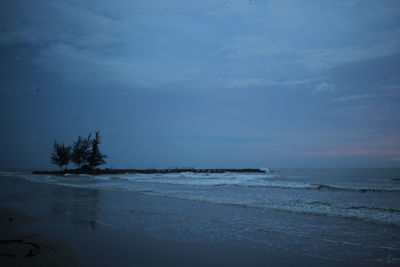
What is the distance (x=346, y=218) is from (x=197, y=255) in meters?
6.91

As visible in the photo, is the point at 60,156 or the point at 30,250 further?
the point at 60,156

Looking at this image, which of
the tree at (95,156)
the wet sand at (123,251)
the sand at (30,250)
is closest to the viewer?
the sand at (30,250)

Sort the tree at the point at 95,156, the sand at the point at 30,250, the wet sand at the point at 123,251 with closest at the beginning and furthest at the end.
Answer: the sand at the point at 30,250 → the wet sand at the point at 123,251 → the tree at the point at 95,156

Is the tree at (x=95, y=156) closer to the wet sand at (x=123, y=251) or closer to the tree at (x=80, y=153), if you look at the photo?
the tree at (x=80, y=153)

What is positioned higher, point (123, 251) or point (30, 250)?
point (30, 250)

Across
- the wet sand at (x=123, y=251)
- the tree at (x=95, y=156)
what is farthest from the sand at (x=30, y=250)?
the tree at (x=95, y=156)

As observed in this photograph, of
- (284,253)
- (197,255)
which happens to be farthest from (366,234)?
(197,255)

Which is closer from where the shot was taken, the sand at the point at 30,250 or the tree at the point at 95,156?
the sand at the point at 30,250

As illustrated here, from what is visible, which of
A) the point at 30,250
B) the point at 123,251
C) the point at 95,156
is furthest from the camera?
the point at 95,156

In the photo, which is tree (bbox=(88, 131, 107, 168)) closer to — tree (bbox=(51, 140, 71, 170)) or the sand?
tree (bbox=(51, 140, 71, 170))

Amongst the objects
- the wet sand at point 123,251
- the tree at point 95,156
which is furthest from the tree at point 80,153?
the wet sand at point 123,251

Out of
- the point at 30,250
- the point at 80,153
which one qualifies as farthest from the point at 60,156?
the point at 30,250

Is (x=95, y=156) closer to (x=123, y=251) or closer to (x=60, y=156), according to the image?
(x=60, y=156)

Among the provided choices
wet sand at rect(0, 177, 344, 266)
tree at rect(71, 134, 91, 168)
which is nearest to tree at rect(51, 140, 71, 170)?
tree at rect(71, 134, 91, 168)
